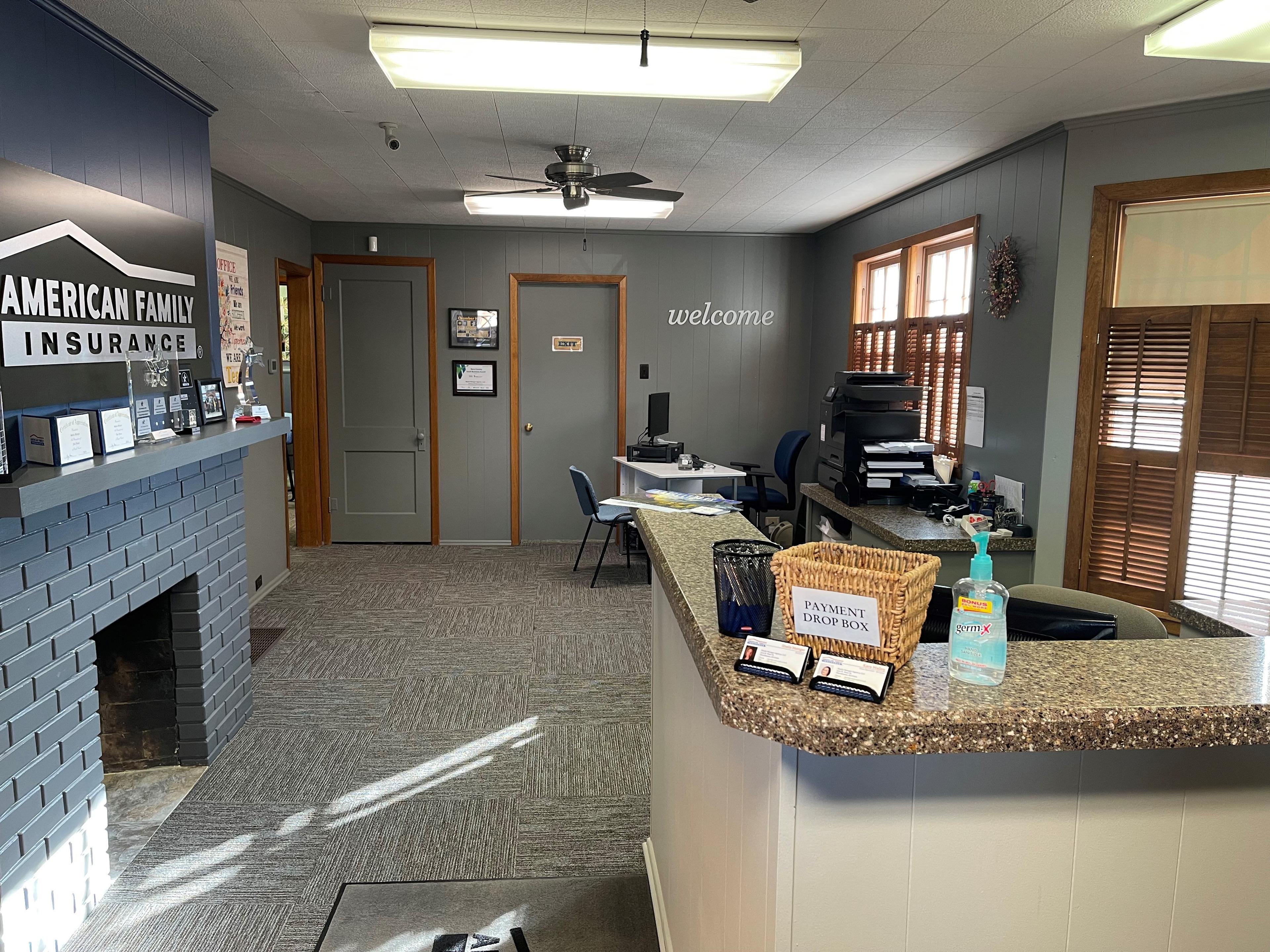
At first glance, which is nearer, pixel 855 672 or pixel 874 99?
pixel 855 672

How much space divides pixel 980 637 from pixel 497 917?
1839 mm

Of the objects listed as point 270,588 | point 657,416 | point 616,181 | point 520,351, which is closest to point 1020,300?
point 616,181

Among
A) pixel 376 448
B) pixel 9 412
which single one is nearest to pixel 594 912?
pixel 9 412

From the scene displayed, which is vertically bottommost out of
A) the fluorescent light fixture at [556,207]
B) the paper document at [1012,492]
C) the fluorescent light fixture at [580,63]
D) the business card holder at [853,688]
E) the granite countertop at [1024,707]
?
the paper document at [1012,492]

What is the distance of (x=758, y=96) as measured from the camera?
118 inches

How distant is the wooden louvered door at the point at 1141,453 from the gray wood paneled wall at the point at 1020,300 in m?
0.24

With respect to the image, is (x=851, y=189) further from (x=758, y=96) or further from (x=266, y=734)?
(x=266, y=734)

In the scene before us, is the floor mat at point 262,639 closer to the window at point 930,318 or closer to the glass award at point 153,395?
the glass award at point 153,395

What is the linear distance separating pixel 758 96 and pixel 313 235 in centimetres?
465

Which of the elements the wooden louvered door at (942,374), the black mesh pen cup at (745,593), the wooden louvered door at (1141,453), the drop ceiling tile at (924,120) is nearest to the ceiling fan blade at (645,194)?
the drop ceiling tile at (924,120)

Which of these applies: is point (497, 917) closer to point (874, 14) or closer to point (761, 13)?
point (761, 13)

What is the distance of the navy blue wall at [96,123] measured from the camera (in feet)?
7.49

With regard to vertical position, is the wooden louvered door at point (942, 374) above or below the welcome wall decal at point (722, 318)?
below

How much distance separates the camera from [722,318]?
7074mm
